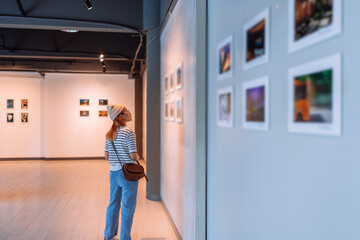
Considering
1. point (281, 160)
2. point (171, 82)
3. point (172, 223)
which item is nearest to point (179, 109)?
point (171, 82)

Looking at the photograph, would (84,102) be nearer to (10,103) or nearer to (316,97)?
(10,103)

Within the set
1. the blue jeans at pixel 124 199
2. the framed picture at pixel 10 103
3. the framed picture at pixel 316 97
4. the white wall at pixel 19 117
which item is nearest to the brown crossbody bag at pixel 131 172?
the blue jeans at pixel 124 199

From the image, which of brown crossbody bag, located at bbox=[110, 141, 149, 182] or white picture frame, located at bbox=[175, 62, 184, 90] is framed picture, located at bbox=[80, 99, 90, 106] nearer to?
white picture frame, located at bbox=[175, 62, 184, 90]

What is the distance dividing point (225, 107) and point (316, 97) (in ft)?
4.01

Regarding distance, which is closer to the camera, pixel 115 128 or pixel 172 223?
pixel 115 128

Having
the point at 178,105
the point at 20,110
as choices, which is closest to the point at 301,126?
the point at 178,105

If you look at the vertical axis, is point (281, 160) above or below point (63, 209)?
above

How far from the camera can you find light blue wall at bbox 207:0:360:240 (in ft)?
4.24

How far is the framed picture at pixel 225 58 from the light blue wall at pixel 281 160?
0.23 feet

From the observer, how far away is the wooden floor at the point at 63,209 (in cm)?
469

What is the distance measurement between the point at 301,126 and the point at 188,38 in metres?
2.62

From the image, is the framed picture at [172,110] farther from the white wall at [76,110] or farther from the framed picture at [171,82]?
the white wall at [76,110]

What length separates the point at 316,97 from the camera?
1444mm

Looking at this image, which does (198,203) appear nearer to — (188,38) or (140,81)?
(188,38)
